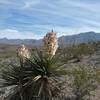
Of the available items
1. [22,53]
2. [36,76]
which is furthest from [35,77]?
[22,53]

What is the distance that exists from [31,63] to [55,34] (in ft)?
5.26

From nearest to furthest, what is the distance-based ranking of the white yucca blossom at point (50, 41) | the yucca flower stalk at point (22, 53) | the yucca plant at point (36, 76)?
the white yucca blossom at point (50, 41) < the yucca plant at point (36, 76) < the yucca flower stalk at point (22, 53)

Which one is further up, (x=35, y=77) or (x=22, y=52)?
(x=22, y=52)

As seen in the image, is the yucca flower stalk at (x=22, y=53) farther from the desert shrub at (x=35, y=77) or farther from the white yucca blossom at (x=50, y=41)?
the white yucca blossom at (x=50, y=41)

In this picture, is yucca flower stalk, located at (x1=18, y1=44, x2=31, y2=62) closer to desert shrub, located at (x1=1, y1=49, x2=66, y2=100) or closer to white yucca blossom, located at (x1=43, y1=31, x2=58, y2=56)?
desert shrub, located at (x1=1, y1=49, x2=66, y2=100)

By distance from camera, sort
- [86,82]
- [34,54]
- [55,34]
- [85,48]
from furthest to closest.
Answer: [85,48] < [86,82] < [34,54] < [55,34]

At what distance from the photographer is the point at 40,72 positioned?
43.6ft

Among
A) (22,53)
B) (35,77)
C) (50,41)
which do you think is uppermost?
(50,41)

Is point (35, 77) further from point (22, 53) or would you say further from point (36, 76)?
point (22, 53)

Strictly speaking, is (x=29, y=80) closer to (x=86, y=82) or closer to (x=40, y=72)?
(x=40, y=72)

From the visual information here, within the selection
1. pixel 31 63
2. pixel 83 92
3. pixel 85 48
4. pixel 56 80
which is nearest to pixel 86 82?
pixel 83 92

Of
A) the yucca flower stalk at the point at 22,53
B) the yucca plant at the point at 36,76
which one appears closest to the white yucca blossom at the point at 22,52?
the yucca flower stalk at the point at 22,53

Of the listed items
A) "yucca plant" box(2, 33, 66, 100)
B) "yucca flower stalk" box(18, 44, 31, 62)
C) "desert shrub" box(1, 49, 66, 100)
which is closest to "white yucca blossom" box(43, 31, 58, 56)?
"yucca plant" box(2, 33, 66, 100)

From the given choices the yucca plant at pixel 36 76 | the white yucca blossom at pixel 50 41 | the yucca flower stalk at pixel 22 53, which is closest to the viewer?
the white yucca blossom at pixel 50 41
